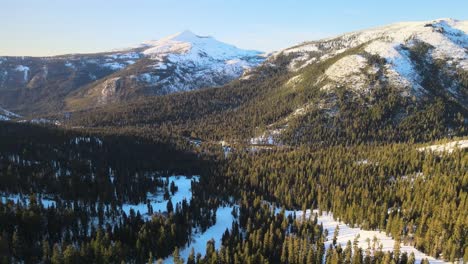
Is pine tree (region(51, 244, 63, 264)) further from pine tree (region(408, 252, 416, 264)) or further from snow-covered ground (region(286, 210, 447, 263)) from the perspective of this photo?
pine tree (region(408, 252, 416, 264))

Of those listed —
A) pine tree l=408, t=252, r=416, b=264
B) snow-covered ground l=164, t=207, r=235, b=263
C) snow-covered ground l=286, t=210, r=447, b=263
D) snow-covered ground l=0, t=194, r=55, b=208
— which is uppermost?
snow-covered ground l=0, t=194, r=55, b=208

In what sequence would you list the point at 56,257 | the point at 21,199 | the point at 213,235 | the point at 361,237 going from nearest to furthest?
the point at 56,257 → the point at 361,237 → the point at 21,199 → the point at 213,235

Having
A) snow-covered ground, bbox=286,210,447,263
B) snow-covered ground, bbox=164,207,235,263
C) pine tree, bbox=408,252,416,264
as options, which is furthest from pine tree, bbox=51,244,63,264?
pine tree, bbox=408,252,416,264

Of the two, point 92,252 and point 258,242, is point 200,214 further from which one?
point 92,252

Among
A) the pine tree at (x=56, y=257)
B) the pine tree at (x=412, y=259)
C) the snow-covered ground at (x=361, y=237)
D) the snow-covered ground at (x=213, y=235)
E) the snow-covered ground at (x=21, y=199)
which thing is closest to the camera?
the pine tree at (x=56, y=257)

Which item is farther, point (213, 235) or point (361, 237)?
point (213, 235)

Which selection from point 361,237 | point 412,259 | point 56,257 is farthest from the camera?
point 361,237

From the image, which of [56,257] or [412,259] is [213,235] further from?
[412,259]

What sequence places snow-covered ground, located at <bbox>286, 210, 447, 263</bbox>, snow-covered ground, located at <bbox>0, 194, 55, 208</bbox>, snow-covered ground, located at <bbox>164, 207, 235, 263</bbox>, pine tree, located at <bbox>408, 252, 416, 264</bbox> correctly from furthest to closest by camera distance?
snow-covered ground, located at <bbox>0, 194, 55, 208</bbox> < snow-covered ground, located at <bbox>164, 207, 235, 263</bbox> < snow-covered ground, located at <bbox>286, 210, 447, 263</bbox> < pine tree, located at <bbox>408, 252, 416, 264</bbox>

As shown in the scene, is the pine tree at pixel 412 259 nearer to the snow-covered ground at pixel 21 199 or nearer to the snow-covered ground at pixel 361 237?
the snow-covered ground at pixel 361 237

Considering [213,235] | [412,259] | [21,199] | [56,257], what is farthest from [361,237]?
[21,199]

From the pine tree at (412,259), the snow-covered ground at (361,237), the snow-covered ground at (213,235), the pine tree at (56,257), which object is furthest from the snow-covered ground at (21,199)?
the pine tree at (412,259)
